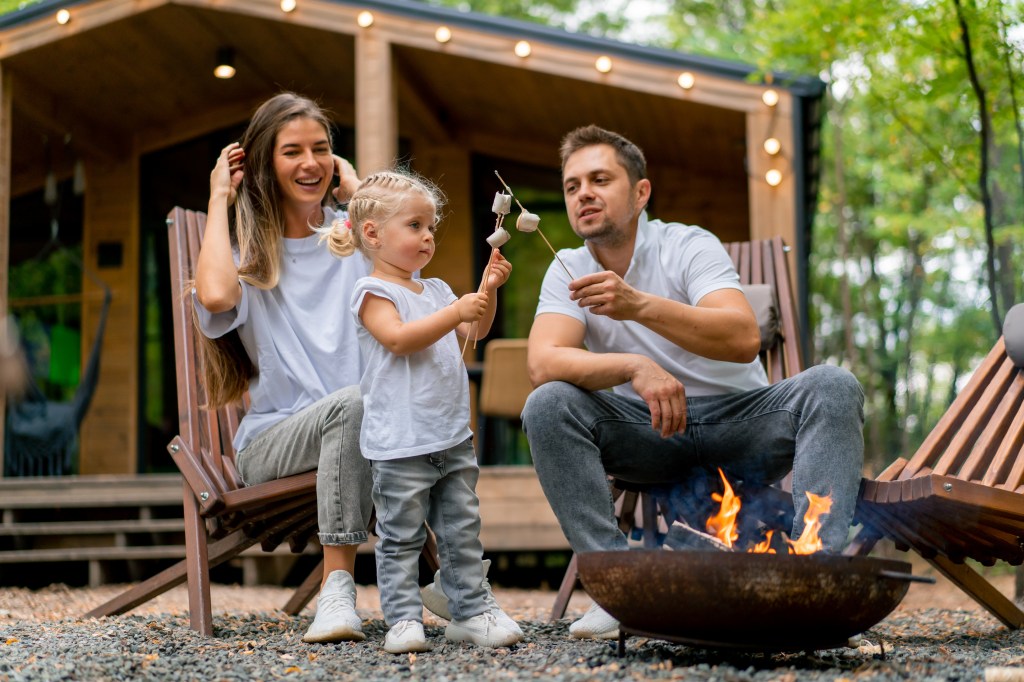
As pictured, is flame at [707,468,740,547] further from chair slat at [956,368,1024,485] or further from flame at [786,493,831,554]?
chair slat at [956,368,1024,485]

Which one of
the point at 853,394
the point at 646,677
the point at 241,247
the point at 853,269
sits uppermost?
the point at 853,269

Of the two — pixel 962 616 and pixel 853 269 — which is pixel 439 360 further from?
pixel 853 269

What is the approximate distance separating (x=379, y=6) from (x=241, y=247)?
333cm

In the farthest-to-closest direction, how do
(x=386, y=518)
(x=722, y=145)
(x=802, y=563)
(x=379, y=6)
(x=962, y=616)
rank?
(x=722, y=145) < (x=379, y=6) < (x=962, y=616) < (x=386, y=518) < (x=802, y=563)

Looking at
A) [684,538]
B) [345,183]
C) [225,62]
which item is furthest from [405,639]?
[225,62]

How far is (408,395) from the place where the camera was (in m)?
2.51

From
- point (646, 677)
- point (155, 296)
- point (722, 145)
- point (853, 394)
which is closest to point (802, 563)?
point (646, 677)

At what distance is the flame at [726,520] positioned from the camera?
240cm

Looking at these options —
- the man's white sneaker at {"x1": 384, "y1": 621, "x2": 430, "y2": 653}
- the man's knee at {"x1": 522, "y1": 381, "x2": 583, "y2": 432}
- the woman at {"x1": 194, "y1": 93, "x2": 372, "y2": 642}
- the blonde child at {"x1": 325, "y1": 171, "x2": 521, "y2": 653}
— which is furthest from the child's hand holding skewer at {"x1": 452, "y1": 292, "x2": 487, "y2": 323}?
the man's white sneaker at {"x1": 384, "y1": 621, "x2": 430, "y2": 653}

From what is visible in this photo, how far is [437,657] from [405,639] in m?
0.09

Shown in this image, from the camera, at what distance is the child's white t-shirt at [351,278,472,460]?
248cm

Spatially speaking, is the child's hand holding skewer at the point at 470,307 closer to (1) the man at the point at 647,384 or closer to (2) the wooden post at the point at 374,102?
(1) the man at the point at 647,384

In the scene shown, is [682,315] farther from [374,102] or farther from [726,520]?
[374,102]

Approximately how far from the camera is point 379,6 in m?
5.90
